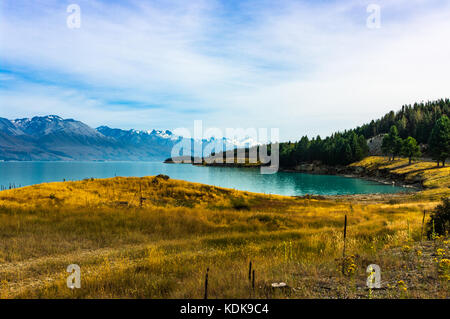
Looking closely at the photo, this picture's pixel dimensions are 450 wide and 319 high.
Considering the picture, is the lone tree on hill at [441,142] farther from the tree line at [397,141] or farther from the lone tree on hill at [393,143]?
the lone tree on hill at [393,143]

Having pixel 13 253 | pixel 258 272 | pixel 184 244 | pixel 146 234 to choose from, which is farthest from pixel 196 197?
pixel 258 272

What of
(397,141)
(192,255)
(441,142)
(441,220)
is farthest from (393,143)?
(192,255)

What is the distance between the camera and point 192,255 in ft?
37.5

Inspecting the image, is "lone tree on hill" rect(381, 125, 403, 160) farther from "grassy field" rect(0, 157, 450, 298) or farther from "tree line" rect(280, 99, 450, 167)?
"grassy field" rect(0, 157, 450, 298)

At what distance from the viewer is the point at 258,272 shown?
816 centimetres

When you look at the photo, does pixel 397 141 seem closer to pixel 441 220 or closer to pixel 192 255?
pixel 441 220

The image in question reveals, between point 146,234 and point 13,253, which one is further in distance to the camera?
point 146,234

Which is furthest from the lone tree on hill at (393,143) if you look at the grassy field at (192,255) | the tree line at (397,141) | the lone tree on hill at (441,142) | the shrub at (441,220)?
the shrub at (441,220)

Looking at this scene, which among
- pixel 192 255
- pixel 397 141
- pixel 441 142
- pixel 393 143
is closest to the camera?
pixel 192 255

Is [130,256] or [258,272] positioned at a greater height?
[258,272]
